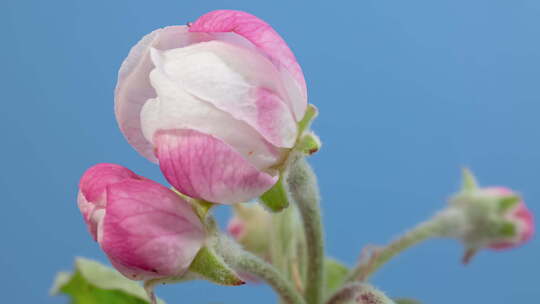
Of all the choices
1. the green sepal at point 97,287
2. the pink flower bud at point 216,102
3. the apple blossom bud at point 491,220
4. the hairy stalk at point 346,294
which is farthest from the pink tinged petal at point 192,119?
the apple blossom bud at point 491,220

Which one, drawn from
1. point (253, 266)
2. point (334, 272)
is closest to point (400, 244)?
point (334, 272)

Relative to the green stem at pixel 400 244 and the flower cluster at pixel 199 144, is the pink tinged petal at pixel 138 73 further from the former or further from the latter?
the green stem at pixel 400 244

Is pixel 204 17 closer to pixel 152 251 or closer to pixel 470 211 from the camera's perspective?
pixel 152 251

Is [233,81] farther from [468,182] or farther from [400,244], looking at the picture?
[468,182]

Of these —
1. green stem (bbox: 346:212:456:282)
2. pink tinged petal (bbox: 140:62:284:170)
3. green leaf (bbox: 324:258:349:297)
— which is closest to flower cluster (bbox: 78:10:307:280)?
pink tinged petal (bbox: 140:62:284:170)

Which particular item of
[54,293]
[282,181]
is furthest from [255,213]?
[282,181]

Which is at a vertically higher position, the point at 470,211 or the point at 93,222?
the point at 470,211
